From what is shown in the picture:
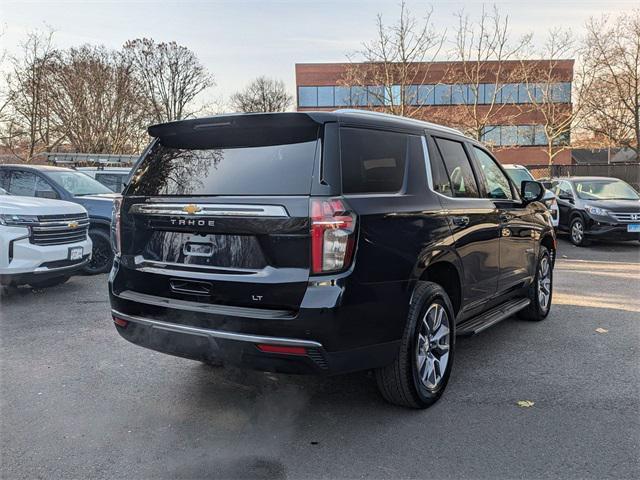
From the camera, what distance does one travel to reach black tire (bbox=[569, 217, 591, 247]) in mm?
11930

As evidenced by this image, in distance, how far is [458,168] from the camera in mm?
4207

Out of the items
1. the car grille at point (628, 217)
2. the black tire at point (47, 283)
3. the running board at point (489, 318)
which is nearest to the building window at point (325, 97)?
the car grille at point (628, 217)

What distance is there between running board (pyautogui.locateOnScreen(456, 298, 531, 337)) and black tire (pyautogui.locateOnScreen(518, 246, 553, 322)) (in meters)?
0.30

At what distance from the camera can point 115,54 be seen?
31.2m

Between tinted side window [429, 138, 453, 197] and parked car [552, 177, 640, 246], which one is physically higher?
tinted side window [429, 138, 453, 197]

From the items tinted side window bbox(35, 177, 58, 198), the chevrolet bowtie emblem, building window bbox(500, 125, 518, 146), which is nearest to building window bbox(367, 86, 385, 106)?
building window bbox(500, 125, 518, 146)

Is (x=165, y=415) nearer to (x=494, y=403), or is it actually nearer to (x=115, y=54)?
(x=494, y=403)

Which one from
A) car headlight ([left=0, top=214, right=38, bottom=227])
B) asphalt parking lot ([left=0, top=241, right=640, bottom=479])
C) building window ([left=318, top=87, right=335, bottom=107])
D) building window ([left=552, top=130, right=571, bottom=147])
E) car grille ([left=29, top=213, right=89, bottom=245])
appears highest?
building window ([left=318, top=87, right=335, bottom=107])

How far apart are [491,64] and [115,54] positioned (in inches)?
857

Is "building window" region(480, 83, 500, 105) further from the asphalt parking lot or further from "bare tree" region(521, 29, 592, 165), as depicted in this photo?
the asphalt parking lot

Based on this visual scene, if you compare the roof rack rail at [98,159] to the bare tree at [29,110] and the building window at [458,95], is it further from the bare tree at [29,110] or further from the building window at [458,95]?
the building window at [458,95]

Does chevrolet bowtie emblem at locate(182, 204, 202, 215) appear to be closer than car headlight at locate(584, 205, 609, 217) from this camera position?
Yes

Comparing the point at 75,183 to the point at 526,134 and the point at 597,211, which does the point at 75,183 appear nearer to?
the point at 597,211

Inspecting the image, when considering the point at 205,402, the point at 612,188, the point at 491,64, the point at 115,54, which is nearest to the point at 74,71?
the point at 115,54
